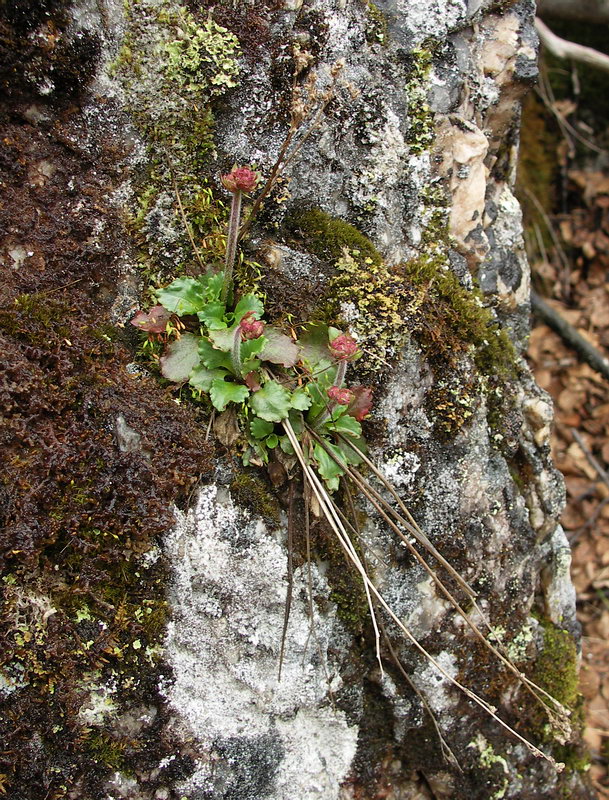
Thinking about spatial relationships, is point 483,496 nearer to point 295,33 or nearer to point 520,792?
point 520,792

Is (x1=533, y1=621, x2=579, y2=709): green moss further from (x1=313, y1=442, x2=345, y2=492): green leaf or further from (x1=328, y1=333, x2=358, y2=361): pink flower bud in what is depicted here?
(x1=328, y1=333, x2=358, y2=361): pink flower bud

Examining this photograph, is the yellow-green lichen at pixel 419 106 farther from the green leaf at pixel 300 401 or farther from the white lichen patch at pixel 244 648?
the white lichen patch at pixel 244 648

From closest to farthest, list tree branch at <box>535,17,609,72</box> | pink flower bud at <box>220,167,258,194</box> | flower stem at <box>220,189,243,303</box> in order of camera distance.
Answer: pink flower bud at <box>220,167,258,194</box> → flower stem at <box>220,189,243,303</box> → tree branch at <box>535,17,609,72</box>

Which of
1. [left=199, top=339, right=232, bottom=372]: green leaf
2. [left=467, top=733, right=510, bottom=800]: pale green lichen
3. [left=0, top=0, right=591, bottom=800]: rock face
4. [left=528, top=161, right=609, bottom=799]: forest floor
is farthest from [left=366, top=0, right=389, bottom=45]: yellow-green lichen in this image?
[left=528, top=161, right=609, bottom=799]: forest floor

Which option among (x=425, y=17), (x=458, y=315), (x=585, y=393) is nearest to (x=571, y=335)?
(x=585, y=393)

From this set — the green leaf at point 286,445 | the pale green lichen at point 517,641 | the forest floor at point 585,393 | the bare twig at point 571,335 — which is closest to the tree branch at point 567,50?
the forest floor at point 585,393

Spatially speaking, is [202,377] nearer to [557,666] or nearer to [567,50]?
[557,666]

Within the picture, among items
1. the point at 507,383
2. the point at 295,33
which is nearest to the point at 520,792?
the point at 507,383
